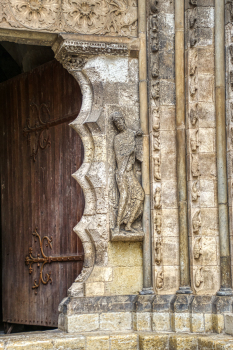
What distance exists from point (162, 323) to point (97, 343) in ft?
2.20

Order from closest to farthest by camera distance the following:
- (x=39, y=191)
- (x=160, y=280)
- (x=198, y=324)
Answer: (x=198, y=324) → (x=160, y=280) → (x=39, y=191)

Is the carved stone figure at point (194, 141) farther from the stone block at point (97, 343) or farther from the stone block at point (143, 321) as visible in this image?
the stone block at point (97, 343)

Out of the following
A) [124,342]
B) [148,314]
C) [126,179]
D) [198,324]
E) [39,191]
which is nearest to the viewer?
[124,342]

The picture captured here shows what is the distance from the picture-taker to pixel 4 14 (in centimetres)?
612

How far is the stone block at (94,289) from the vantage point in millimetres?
6057

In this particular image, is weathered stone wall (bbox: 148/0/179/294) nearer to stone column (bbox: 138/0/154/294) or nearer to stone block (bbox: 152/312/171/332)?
stone column (bbox: 138/0/154/294)

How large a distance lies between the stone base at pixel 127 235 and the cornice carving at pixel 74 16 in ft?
6.52

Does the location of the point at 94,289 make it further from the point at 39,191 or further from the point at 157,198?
the point at 39,191

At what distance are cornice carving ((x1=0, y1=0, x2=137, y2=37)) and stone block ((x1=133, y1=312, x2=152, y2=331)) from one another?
2774mm

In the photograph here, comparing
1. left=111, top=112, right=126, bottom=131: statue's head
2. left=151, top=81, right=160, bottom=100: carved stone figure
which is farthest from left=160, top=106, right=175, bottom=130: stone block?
left=111, top=112, right=126, bottom=131: statue's head

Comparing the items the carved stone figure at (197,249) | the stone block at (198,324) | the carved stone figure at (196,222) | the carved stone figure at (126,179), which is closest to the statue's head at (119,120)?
the carved stone figure at (126,179)

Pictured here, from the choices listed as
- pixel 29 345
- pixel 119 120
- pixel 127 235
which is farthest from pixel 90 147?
pixel 29 345

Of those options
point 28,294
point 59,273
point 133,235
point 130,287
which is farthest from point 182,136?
point 28,294

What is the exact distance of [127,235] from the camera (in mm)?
6152
